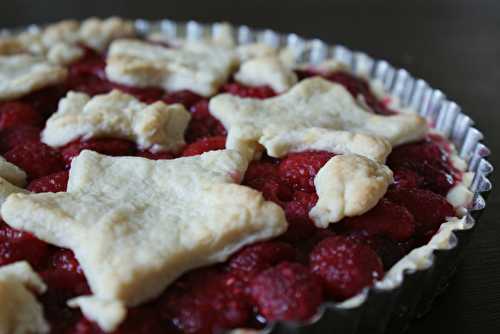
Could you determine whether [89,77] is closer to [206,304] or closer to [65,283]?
[65,283]

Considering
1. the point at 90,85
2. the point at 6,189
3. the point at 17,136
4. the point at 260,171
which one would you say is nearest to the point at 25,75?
the point at 90,85

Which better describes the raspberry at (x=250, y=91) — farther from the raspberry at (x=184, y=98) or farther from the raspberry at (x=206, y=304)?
the raspberry at (x=206, y=304)

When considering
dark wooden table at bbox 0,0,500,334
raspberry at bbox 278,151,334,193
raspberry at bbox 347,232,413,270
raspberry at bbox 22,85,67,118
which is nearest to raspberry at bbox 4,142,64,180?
raspberry at bbox 22,85,67,118

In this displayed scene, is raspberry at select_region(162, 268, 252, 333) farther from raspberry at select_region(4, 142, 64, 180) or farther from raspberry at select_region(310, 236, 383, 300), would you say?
raspberry at select_region(4, 142, 64, 180)

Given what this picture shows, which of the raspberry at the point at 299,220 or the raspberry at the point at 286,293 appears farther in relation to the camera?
the raspberry at the point at 299,220

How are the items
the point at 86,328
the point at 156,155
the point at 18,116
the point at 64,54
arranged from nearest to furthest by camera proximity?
the point at 86,328, the point at 156,155, the point at 18,116, the point at 64,54

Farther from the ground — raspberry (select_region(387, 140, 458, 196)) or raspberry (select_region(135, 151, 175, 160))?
raspberry (select_region(387, 140, 458, 196))

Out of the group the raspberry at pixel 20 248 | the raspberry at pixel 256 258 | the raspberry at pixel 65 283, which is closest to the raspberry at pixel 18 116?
the raspberry at pixel 20 248

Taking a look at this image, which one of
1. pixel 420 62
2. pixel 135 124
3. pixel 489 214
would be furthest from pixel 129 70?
pixel 420 62
